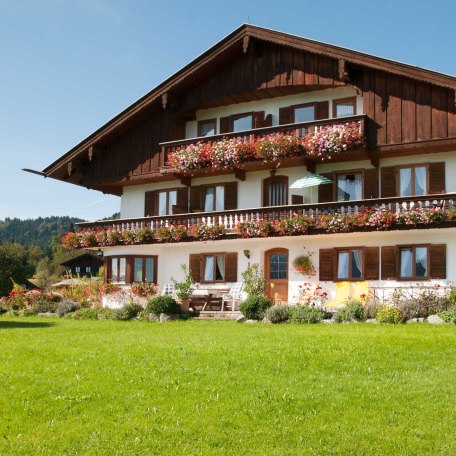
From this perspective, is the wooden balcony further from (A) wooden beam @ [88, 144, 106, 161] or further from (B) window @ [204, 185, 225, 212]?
(A) wooden beam @ [88, 144, 106, 161]

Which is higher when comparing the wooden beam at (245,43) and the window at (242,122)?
the wooden beam at (245,43)

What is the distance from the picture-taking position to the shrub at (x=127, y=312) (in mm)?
25000

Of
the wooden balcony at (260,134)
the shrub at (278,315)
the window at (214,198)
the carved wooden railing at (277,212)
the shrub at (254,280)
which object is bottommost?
the shrub at (278,315)

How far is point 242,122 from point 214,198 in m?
3.38

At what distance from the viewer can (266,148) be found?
25.0 metres

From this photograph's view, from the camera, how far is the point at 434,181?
2319 cm

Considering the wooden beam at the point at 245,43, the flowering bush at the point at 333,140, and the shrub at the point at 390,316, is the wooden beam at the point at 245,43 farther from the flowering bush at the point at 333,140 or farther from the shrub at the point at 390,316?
the shrub at the point at 390,316

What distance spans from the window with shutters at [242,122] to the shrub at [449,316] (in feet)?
38.8

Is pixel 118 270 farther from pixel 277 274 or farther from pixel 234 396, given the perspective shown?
pixel 234 396

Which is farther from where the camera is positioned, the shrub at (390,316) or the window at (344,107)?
the window at (344,107)

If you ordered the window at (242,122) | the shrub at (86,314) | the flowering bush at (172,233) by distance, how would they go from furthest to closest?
the window at (242,122), the flowering bush at (172,233), the shrub at (86,314)

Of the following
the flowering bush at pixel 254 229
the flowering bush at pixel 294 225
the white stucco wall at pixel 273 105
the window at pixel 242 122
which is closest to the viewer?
the flowering bush at pixel 294 225

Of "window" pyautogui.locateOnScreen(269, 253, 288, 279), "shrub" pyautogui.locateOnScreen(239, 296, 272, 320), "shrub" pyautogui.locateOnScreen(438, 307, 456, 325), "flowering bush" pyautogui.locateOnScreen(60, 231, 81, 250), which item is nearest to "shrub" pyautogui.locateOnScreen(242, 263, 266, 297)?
"window" pyautogui.locateOnScreen(269, 253, 288, 279)

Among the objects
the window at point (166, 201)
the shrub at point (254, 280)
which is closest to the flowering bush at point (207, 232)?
the shrub at point (254, 280)
